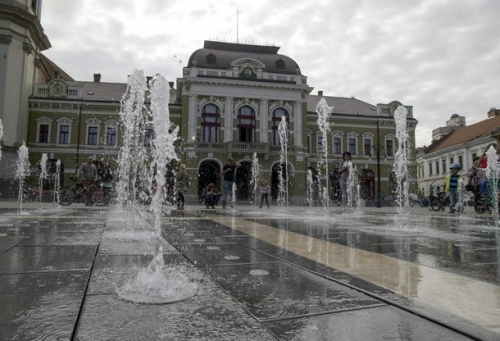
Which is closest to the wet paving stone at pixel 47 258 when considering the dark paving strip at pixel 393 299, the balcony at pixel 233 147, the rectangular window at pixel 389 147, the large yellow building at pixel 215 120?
the dark paving strip at pixel 393 299

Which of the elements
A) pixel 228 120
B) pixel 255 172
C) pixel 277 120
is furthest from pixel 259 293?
pixel 277 120

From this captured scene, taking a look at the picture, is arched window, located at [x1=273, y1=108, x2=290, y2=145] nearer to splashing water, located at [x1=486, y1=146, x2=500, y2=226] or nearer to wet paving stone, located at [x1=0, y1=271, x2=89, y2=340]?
splashing water, located at [x1=486, y1=146, x2=500, y2=226]

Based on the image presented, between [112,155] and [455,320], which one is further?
[112,155]

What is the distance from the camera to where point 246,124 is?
33344mm

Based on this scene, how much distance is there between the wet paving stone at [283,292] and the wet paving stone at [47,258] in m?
1.09

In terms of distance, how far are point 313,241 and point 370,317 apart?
284cm

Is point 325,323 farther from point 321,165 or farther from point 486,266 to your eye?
point 321,165

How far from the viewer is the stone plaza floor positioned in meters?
1.57

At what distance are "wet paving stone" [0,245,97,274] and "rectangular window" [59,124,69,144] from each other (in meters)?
32.2

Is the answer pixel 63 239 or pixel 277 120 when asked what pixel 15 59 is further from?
pixel 63 239

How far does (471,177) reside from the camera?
11.4 meters

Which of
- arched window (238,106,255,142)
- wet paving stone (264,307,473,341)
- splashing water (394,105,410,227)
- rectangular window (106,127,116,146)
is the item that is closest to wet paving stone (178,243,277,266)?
wet paving stone (264,307,473,341)

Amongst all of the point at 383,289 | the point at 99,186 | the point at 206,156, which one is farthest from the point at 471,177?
the point at 206,156

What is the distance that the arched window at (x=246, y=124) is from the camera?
3325cm
